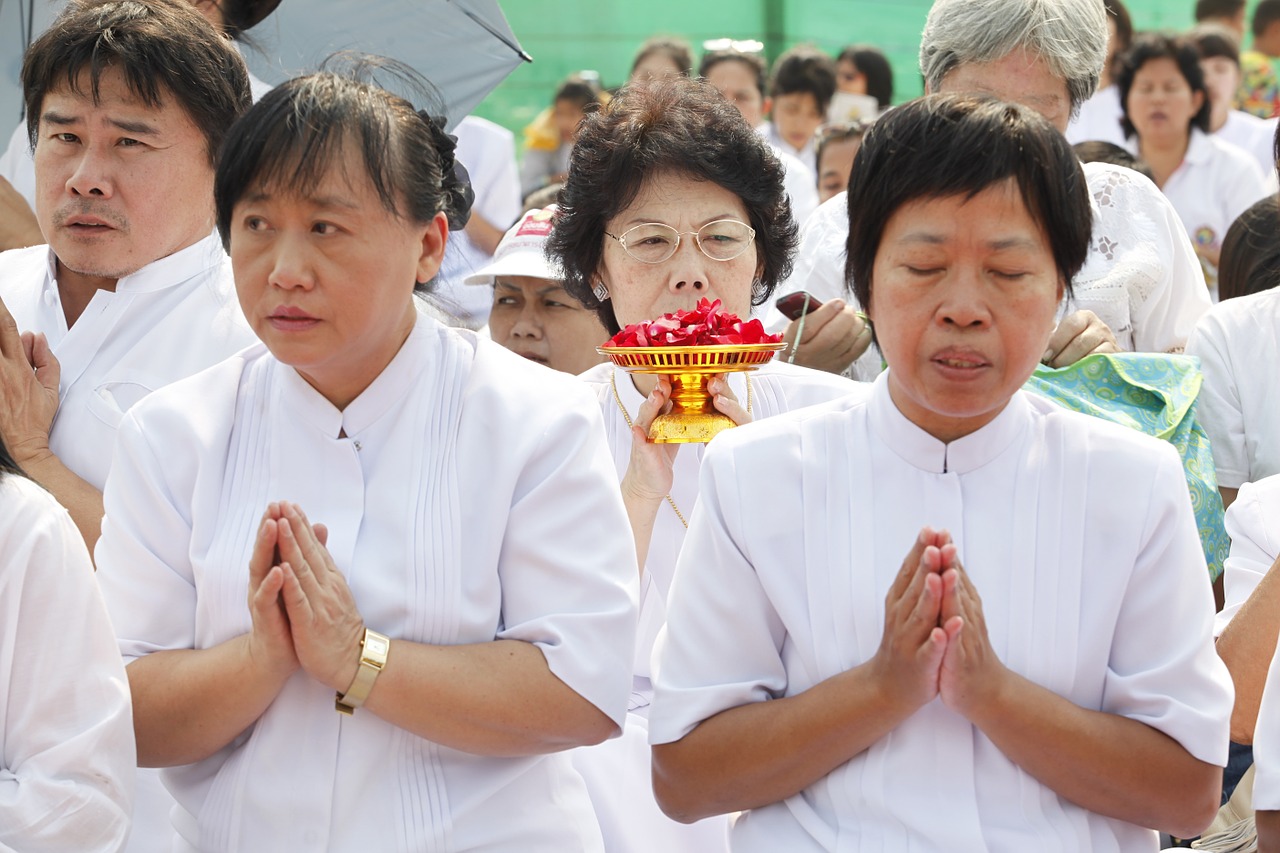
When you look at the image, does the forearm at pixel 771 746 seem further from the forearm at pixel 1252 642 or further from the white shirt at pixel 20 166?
the white shirt at pixel 20 166

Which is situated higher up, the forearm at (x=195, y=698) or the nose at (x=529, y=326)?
the forearm at (x=195, y=698)

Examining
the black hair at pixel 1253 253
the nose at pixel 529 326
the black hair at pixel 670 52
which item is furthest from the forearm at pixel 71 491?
the black hair at pixel 670 52

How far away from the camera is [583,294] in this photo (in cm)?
397

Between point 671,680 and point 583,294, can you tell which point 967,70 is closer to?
point 583,294

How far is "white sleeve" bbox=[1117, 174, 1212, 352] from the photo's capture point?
4340mm

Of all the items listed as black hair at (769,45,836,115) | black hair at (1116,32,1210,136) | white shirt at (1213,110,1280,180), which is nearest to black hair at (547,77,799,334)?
black hair at (1116,32,1210,136)

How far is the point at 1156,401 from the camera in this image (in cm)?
356

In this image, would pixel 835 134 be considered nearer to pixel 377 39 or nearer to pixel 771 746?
pixel 377 39

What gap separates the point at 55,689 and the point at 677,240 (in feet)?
5.90

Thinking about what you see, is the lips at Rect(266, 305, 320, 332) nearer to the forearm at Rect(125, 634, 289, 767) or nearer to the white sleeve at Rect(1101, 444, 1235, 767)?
the forearm at Rect(125, 634, 289, 767)

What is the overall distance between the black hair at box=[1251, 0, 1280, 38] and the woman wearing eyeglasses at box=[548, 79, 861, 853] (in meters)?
8.36

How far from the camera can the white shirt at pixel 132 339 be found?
3418mm

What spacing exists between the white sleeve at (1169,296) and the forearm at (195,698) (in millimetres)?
2752

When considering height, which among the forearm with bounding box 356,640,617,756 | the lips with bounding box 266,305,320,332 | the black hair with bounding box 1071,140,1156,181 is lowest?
the forearm with bounding box 356,640,617,756
